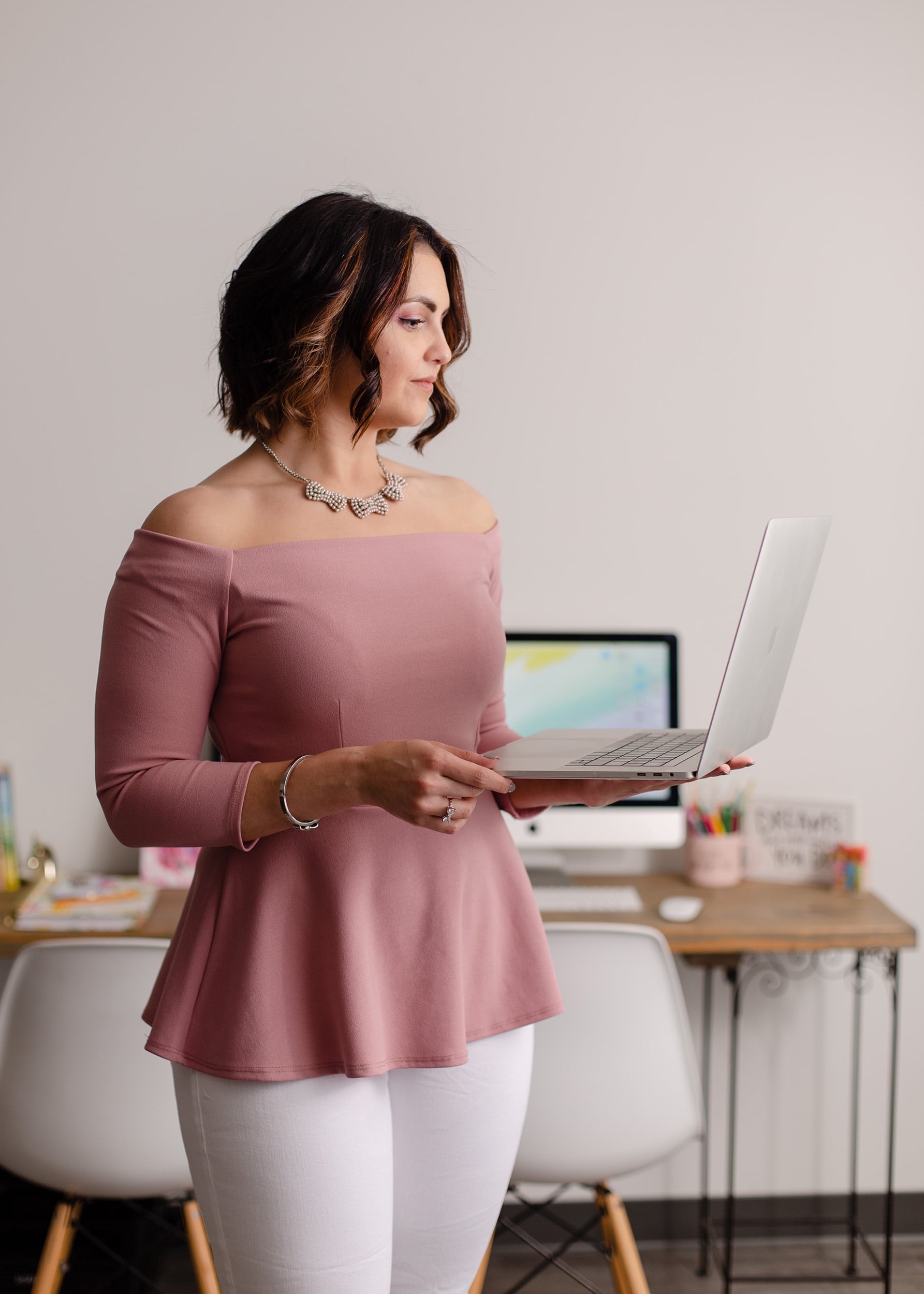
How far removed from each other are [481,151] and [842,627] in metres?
1.21

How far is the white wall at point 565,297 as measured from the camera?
86.7 inches

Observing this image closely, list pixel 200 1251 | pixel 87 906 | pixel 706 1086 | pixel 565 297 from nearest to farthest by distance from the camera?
pixel 200 1251 < pixel 87 906 < pixel 565 297 < pixel 706 1086

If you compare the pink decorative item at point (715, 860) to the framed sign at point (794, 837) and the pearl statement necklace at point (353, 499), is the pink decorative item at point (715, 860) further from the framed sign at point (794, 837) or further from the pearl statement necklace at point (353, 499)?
the pearl statement necklace at point (353, 499)

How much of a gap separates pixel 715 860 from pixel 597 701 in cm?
40

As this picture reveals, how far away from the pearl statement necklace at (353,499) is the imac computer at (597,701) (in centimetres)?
99

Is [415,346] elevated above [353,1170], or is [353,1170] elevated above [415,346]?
[415,346]

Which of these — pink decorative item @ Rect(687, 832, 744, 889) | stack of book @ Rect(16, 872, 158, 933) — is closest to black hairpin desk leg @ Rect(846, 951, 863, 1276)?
pink decorative item @ Rect(687, 832, 744, 889)

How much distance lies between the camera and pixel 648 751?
1.08 meters

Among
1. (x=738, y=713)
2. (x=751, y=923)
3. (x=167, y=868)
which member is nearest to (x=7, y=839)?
(x=167, y=868)

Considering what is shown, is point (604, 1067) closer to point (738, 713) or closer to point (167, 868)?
point (738, 713)

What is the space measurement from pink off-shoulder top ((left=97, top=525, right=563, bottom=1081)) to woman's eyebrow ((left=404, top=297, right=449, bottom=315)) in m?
0.23

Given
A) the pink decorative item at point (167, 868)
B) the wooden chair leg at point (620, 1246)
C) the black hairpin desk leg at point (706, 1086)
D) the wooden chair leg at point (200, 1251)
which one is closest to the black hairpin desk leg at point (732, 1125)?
the black hairpin desk leg at point (706, 1086)

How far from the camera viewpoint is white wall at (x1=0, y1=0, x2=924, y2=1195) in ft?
7.23

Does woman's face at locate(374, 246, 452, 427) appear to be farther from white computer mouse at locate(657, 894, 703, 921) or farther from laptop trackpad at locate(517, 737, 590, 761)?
white computer mouse at locate(657, 894, 703, 921)
